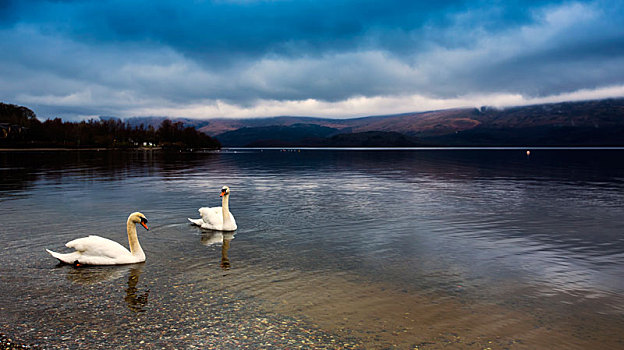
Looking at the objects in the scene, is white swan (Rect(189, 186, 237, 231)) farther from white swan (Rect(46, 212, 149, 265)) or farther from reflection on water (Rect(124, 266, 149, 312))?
reflection on water (Rect(124, 266, 149, 312))

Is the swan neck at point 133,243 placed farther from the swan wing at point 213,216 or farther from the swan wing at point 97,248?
the swan wing at point 213,216

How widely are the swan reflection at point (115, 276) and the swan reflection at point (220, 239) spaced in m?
2.84

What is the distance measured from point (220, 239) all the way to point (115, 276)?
5.54 m

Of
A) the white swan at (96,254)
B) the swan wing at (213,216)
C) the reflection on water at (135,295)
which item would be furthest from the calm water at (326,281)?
the swan wing at (213,216)

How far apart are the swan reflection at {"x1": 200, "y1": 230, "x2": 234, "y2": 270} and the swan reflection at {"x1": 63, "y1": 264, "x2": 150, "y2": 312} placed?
2.84 metres

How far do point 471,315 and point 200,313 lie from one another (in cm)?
617

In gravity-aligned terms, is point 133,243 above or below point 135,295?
above

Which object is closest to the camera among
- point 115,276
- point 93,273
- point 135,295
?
point 135,295

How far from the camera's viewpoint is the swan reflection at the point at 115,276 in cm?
1107

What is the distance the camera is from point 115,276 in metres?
13.0

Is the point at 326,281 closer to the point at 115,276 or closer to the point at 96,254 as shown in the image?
the point at 115,276

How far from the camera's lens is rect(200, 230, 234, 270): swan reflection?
1576 centimetres

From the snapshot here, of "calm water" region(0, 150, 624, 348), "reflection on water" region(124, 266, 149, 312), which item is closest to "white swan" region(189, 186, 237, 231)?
"calm water" region(0, 150, 624, 348)

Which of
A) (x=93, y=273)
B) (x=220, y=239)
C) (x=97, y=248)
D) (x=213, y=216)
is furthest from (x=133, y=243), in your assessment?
(x=213, y=216)
